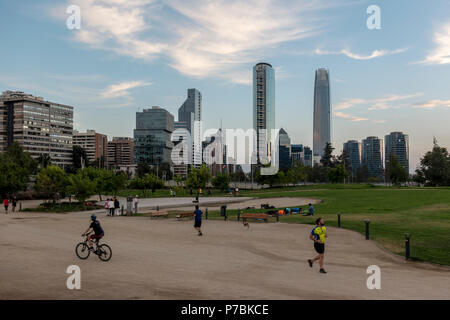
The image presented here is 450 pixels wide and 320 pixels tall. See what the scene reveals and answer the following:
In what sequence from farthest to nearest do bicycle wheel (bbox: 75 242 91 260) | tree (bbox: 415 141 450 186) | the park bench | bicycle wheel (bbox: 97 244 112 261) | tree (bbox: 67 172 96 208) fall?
tree (bbox: 415 141 450 186)
tree (bbox: 67 172 96 208)
the park bench
bicycle wheel (bbox: 75 242 91 260)
bicycle wheel (bbox: 97 244 112 261)

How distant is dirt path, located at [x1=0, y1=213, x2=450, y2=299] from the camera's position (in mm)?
9609

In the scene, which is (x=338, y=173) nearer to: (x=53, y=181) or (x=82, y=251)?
(x=53, y=181)

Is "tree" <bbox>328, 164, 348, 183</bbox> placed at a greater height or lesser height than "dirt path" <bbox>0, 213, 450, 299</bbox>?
greater

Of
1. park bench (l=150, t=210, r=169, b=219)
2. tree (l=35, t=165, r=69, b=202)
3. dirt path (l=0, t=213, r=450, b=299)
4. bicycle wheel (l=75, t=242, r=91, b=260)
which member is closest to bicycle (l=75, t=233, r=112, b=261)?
bicycle wheel (l=75, t=242, r=91, b=260)

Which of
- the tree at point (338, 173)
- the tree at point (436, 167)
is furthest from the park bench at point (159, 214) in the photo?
the tree at point (436, 167)

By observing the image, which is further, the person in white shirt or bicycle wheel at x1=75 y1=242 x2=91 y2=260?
the person in white shirt

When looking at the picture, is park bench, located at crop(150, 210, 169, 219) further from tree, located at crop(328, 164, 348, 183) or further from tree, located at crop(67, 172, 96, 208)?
tree, located at crop(328, 164, 348, 183)

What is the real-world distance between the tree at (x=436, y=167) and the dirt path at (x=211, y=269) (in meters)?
108

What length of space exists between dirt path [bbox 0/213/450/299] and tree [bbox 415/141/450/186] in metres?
108

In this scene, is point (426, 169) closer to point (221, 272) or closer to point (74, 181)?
point (74, 181)

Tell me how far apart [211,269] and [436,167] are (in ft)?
392

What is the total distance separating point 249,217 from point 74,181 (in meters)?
27.1

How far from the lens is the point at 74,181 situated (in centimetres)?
4291

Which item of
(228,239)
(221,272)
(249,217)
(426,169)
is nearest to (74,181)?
(249,217)
